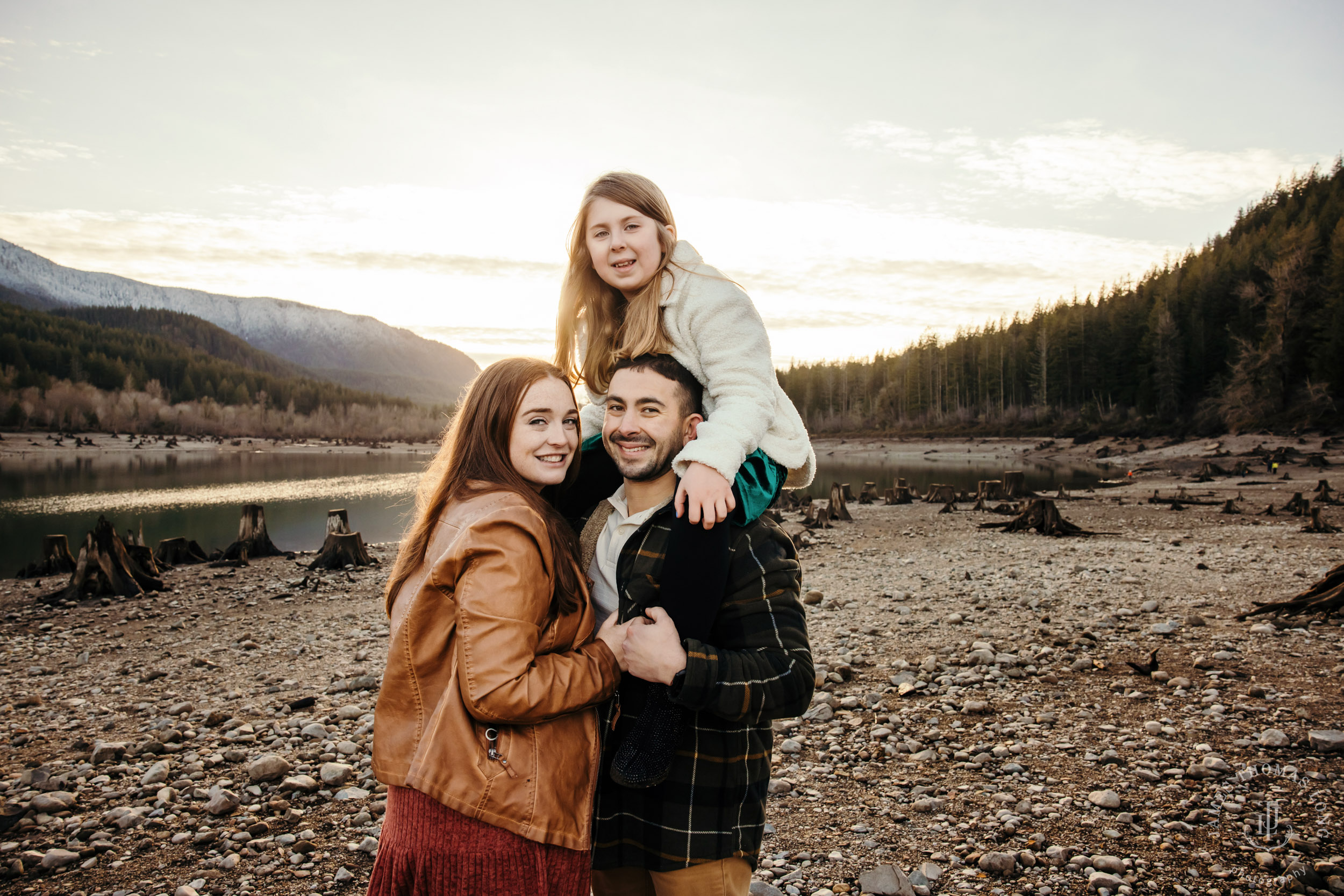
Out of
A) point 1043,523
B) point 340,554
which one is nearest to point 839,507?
point 1043,523

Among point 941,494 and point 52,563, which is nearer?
point 52,563

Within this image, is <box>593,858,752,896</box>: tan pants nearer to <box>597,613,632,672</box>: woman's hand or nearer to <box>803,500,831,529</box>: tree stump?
<box>597,613,632,672</box>: woman's hand

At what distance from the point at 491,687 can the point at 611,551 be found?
2.59 feet

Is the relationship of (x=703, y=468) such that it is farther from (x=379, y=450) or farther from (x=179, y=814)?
(x=379, y=450)

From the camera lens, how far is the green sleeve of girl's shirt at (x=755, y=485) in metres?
2.33

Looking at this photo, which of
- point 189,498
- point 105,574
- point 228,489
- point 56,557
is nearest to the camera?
point 105,574

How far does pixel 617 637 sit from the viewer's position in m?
2.20

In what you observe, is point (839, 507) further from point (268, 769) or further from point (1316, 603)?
point (268, 769)

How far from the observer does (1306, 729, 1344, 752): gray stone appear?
14.6 ft

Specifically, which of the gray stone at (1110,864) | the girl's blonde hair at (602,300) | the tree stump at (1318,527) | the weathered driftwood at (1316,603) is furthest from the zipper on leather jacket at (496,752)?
the tree stump at (1318,527)

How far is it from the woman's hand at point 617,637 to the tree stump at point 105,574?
1326cm

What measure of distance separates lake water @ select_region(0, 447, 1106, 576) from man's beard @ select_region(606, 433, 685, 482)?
6.22 metres

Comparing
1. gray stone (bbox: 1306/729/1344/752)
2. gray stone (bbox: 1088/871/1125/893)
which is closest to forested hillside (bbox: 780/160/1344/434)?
gray stone (bbox: 1306/729/1344/752)

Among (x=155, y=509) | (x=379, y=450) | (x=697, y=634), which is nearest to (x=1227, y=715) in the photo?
(x=697, y=634)
